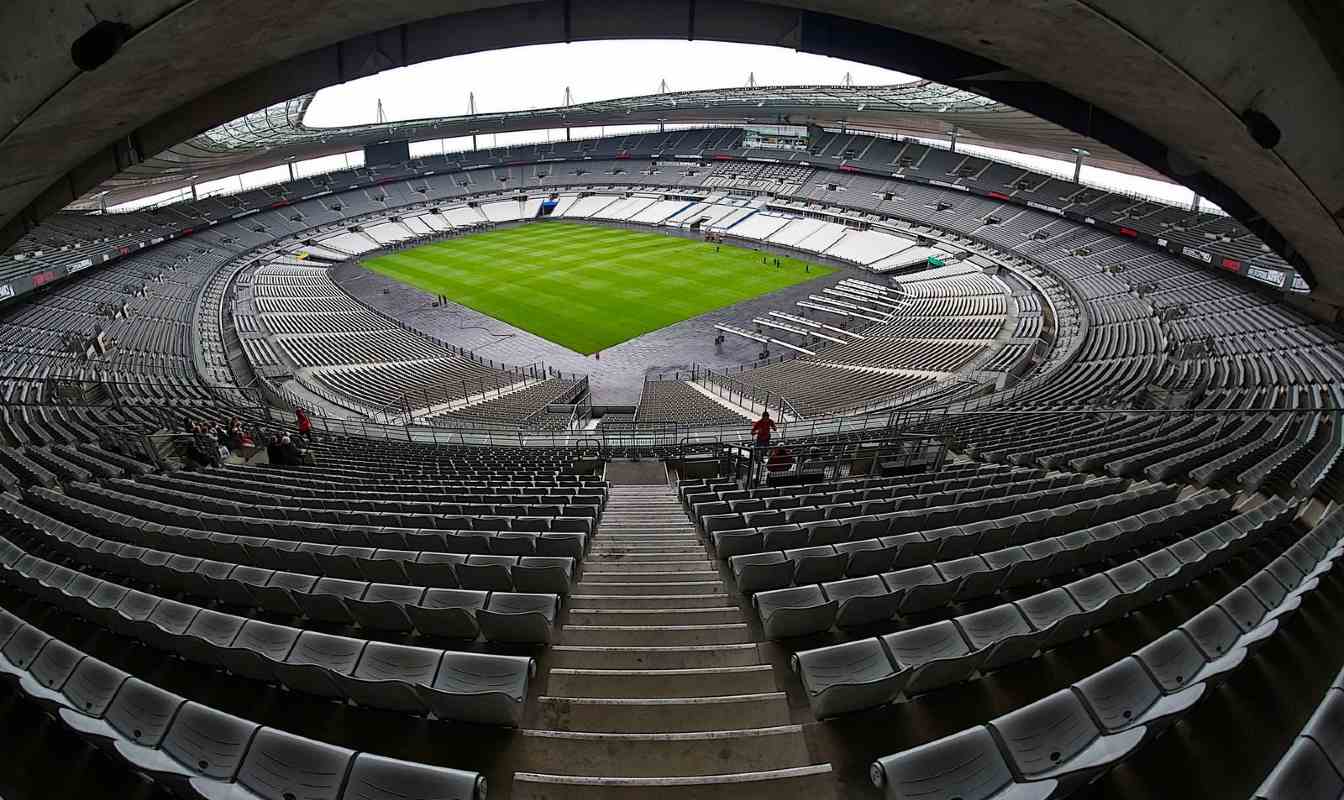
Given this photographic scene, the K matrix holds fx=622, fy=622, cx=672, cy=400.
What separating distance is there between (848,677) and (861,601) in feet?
2.79

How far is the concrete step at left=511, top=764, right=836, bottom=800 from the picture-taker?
11.9ft

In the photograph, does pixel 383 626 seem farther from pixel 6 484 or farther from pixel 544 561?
pixel 6 484

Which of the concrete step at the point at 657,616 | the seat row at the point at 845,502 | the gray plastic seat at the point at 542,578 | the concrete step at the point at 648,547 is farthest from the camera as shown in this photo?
the seat row at the point at 845,502

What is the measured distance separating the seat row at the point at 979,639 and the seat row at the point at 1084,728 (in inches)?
21.8

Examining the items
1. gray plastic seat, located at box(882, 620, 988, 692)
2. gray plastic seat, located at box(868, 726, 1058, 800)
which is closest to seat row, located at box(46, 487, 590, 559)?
gray plastic seat, located at box(882, 620, 988, 692)

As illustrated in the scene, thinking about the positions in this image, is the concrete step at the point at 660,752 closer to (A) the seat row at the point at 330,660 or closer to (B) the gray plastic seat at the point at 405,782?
(A) the seat row at the point at 330,660

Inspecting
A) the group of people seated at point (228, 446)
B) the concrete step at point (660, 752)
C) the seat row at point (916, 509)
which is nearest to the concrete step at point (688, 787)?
the concrete step at point (660, 752)

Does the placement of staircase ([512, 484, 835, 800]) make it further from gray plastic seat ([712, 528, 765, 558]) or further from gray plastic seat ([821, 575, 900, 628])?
gray plastic seat ([821, 575, 900, 628])

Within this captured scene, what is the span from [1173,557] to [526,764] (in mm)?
6051

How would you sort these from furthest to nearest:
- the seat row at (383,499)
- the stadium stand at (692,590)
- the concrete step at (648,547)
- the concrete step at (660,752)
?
the seat row at (383,499), the concrete step at (648,547), the concrete step at (660,752), the stadium stand at (692,590)

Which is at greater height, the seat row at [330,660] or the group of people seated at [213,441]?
the seat row at [330,660]

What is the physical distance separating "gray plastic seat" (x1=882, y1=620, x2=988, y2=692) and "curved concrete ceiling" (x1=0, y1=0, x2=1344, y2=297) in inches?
197

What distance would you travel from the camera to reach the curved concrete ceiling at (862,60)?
4.72 m

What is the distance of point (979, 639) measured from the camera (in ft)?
16.2
